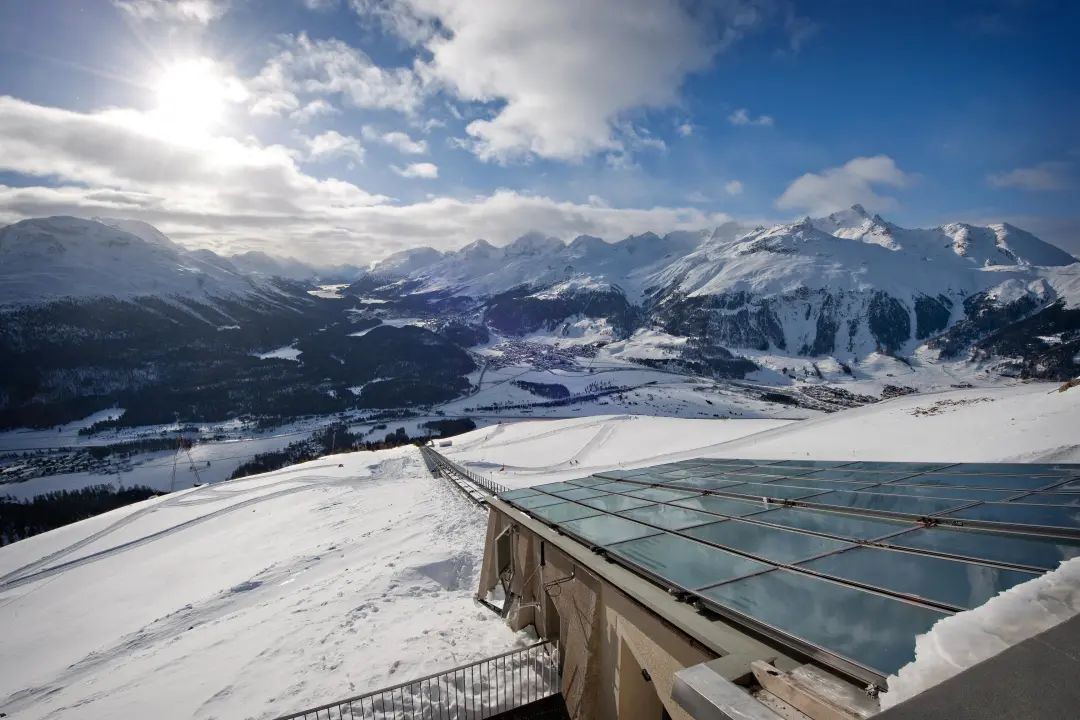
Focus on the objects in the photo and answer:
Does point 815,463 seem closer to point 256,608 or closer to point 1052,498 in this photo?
point 1052,498

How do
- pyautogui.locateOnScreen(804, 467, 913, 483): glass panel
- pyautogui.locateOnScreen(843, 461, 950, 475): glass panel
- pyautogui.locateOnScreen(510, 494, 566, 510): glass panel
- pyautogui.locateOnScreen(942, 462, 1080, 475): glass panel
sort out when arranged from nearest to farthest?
pyautogui.locateOnScreen(942, 462, 1080, 475): glass panel < pyautogui.locateOnScreen(804, 467, 913, 483): glass panel < pyautogui.locateOnScreen(843, 461, 950, 475): glass panel < pyautogui.locateOnScreen(510, 494, 566, 510): glass panel

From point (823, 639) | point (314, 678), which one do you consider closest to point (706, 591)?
point (823, 639)

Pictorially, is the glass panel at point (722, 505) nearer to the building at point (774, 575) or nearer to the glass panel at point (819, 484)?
the building at point (774, 575)

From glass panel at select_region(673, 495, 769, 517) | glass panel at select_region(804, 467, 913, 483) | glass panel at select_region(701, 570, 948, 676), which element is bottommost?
glass panel at select_region(673, 495, 769, 517)

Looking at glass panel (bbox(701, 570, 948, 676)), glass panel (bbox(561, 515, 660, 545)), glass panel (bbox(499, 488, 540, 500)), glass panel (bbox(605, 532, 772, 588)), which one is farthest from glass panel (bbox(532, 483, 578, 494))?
glass panel (bbox(701, 570, 948, 676))

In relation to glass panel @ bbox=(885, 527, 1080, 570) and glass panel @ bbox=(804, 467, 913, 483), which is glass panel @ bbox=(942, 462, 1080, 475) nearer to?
glass panel @ bbox=(804, 467, 913, 483)

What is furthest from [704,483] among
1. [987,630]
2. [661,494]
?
[987,630]
